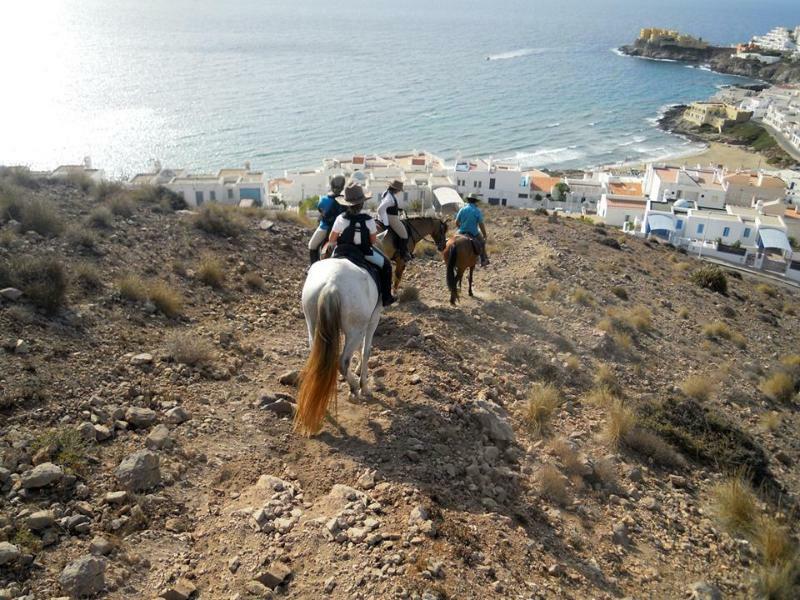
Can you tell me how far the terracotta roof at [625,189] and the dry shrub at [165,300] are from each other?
52.4 m

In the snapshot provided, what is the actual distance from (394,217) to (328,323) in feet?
12.1

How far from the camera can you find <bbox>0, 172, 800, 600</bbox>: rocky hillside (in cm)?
509

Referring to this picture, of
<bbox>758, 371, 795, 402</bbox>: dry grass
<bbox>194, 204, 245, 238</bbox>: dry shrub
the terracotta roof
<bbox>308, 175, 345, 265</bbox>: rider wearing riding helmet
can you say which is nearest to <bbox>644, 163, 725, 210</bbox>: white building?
the terracotta roof

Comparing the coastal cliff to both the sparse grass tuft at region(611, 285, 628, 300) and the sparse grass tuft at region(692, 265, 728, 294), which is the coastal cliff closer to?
the sparse grass tuft at region(692, 265, 728, 294)

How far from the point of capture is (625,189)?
59.1 meters

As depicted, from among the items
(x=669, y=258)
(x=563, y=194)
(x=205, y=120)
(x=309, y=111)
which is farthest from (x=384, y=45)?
(x=669, y=258)

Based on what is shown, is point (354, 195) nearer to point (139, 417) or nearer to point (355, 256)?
point (355, 256)

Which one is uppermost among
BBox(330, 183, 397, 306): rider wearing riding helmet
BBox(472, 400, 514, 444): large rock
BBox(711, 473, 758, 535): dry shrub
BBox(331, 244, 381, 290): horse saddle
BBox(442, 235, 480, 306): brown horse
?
BBox(330, 183, 397, 306): rider wearing riding helmet

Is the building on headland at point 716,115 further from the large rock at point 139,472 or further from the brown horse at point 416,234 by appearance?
the large rock at point 139,472

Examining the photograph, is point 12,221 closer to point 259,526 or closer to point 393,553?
point 259,526

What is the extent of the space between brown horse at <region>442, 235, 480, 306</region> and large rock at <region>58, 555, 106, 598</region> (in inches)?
338

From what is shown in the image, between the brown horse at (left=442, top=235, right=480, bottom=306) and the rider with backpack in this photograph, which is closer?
the rider with backpack

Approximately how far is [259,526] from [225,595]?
29.4 inches

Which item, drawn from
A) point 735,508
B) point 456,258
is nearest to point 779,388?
point 735,508
